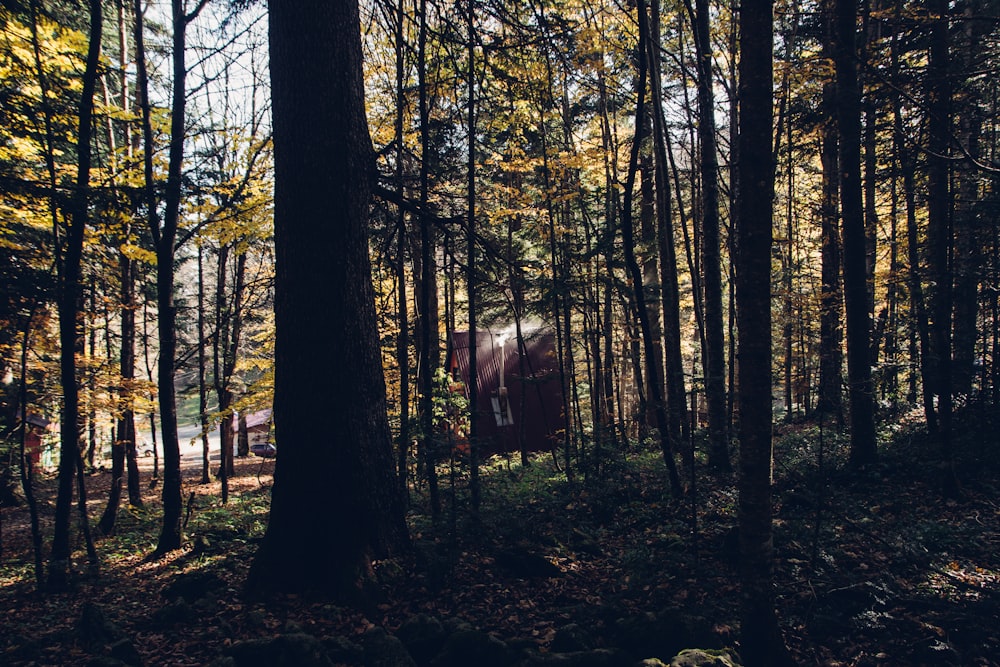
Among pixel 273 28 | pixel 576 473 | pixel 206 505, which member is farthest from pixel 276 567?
pixel 206 505

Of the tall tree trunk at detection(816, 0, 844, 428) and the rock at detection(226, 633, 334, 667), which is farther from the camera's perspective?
the tall tree trunk at detection(816, 0, 844, 428)

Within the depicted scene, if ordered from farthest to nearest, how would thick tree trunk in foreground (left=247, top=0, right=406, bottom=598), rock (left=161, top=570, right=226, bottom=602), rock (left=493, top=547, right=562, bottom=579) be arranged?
rock (left=493, top=547, right=562, bottom=579)
rock (left=161, top=570, right=226, bottom=602)
thick tree trunk in foreground (left=247, top=0, right=406, bottom=598)

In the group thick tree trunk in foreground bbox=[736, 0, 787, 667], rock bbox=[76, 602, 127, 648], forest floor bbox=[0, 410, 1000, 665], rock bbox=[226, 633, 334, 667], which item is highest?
thick tree trunk in foreground bbox=[736, 0, 787, 667]

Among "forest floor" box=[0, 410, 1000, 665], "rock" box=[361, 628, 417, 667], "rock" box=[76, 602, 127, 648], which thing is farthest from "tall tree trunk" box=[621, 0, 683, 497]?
"rock" box=[76, 602, 127, 648]

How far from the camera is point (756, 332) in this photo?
11.9ft

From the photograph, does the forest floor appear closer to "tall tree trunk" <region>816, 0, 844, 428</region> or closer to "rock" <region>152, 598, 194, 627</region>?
"rock" <region>152, 598, 194, 627</region>

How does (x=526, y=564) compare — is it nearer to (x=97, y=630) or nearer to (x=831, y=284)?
(x=97, y=630)

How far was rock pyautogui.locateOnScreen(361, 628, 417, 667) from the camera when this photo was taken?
357cm

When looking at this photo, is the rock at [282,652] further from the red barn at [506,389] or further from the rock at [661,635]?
the red barn at [506,389]

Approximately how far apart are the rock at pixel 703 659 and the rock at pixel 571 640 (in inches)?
28.1

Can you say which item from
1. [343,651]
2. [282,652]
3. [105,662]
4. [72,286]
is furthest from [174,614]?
[72,286]

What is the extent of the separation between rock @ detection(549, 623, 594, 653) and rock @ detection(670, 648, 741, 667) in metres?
0.71

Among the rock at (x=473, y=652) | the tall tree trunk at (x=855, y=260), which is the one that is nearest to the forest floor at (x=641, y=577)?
the rock at (x=473, y=652)

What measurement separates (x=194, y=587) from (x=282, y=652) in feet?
7.51
